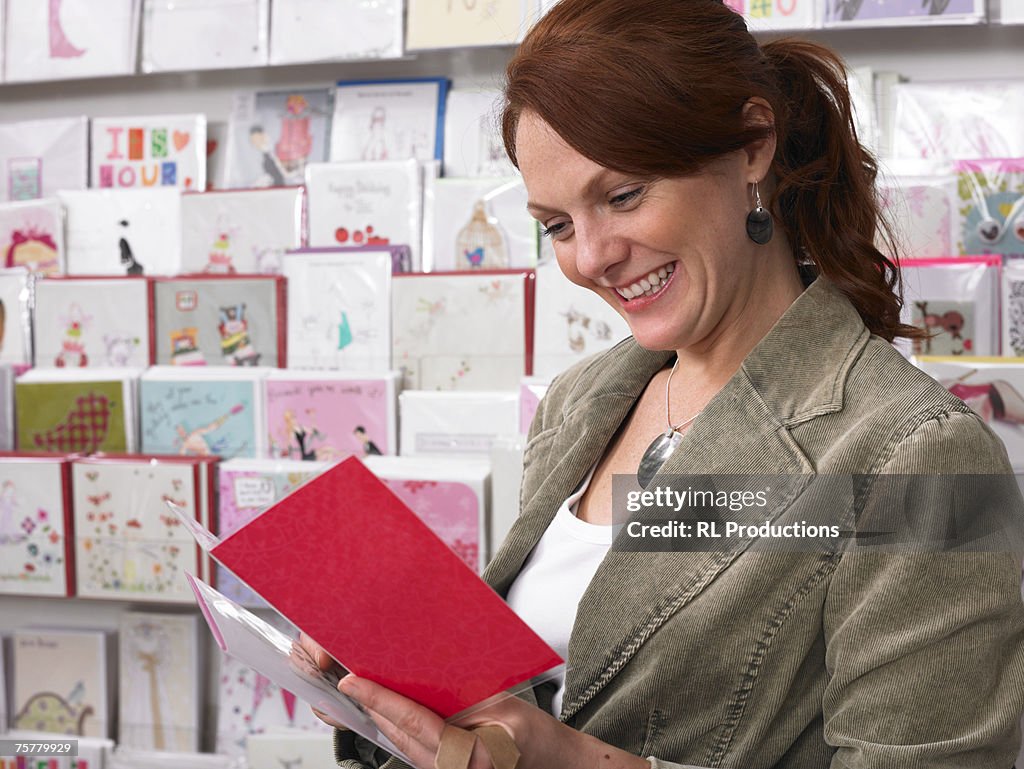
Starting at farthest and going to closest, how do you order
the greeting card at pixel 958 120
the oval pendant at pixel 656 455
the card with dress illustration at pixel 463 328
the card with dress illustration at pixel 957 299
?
the card with dress illustration at pixel 463 328 < the greeting card at pixel 958 120 < the card with dress illustration at pixel 957 299 < the oval pendant at pixel 656 455

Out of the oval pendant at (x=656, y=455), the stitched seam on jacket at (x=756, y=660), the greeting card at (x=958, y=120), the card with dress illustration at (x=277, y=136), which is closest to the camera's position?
the stitched seam on jacket at (x=756, y=660)

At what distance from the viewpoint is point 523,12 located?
1.87 metres

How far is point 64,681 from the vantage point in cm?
224

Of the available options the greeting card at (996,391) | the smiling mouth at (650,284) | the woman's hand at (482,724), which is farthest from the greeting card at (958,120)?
the woman's hand at (482,724)

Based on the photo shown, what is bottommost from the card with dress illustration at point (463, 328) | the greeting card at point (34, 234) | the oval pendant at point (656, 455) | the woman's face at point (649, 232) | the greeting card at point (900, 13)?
the oval pendant at point (656, 455)

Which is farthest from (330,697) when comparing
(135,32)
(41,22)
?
(41,22)

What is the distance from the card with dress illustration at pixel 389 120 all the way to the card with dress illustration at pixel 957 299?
959mm

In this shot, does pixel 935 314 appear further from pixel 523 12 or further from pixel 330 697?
pixel 330 697

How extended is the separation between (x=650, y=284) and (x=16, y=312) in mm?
1724

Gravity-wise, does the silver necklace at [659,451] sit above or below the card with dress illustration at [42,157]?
below

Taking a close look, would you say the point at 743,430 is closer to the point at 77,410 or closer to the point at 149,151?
the point at 77,410

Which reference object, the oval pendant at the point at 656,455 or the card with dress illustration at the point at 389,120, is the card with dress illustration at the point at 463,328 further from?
the oval pendant at the point at 656,455

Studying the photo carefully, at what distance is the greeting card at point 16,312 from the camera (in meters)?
2.13

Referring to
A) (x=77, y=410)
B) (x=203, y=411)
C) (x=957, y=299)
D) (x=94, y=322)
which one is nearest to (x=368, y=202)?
(x=203, y=411)
